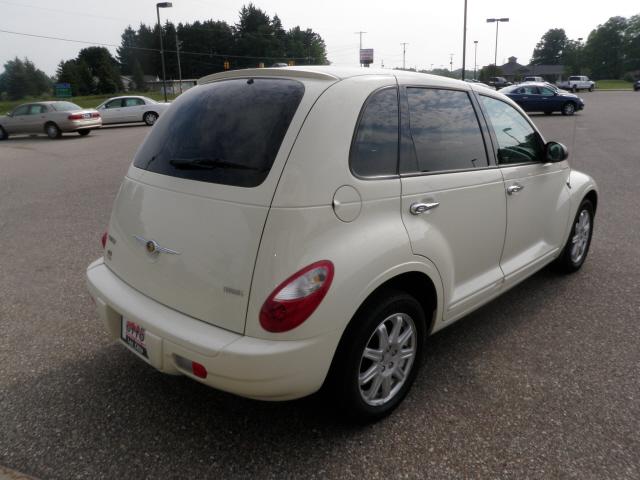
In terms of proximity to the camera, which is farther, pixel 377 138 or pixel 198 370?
pixel 377 138

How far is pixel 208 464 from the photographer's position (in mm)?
2324

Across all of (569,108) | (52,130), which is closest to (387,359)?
(52,130)

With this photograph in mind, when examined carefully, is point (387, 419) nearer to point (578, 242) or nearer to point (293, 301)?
point (293, 301)

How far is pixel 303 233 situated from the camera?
2107mm

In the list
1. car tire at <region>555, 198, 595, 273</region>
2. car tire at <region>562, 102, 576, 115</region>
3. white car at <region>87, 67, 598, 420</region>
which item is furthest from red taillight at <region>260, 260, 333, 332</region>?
car tire at <region>562, 102, 576, 115</region>

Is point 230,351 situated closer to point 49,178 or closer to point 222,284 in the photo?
point 222,284

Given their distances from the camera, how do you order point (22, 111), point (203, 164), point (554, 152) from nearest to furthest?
point (203, 164) < point (554, 152) < point (22, 111)

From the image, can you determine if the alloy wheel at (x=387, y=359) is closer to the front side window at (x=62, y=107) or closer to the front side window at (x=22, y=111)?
the front side window at (x=62, y=107)

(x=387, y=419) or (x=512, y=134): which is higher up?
(x=512, y=134)

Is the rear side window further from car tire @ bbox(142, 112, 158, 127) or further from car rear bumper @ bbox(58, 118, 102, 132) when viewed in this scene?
car tire @ bbox(142, 112, 158, 127)

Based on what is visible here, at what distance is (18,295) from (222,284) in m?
3.10

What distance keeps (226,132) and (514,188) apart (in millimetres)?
1956

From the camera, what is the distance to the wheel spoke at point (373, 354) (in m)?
2.45

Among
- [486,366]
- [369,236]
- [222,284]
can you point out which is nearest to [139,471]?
[222,284]
